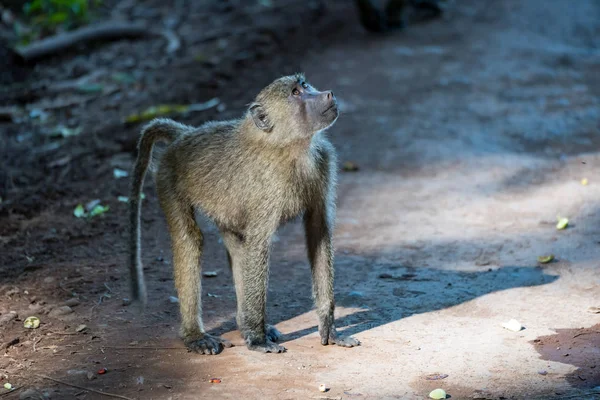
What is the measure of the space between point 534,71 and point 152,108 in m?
5.69

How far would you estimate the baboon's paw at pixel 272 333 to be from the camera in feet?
19.3

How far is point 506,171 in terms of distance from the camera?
9422 mm

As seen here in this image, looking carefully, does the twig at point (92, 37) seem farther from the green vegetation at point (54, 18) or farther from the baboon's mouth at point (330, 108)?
the baboon's mouth at point (330, 108)

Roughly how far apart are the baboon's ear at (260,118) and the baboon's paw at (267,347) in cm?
147

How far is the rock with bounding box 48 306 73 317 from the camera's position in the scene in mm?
6281

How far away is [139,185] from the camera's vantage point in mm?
6336

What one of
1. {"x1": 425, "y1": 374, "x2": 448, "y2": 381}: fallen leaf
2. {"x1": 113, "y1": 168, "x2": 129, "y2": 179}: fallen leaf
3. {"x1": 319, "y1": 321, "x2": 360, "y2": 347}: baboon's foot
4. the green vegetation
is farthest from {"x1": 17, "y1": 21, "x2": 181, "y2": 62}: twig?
{"x1": 425, "y1": 374, "x2": 448, "y2": 381}: fallen leaf

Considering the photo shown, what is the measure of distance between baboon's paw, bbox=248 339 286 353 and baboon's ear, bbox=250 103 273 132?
147 cm

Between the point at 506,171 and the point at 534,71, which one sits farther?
the point at 534,71

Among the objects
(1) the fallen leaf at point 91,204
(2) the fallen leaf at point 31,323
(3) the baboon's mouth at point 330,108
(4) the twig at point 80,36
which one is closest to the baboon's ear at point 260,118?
(3) the baboon's mouth at point 330,108

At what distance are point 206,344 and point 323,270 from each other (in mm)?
960

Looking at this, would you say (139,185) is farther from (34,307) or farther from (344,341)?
(344,341)

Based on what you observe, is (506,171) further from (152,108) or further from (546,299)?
(152,108)

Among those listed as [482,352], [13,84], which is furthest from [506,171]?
[13,84]
